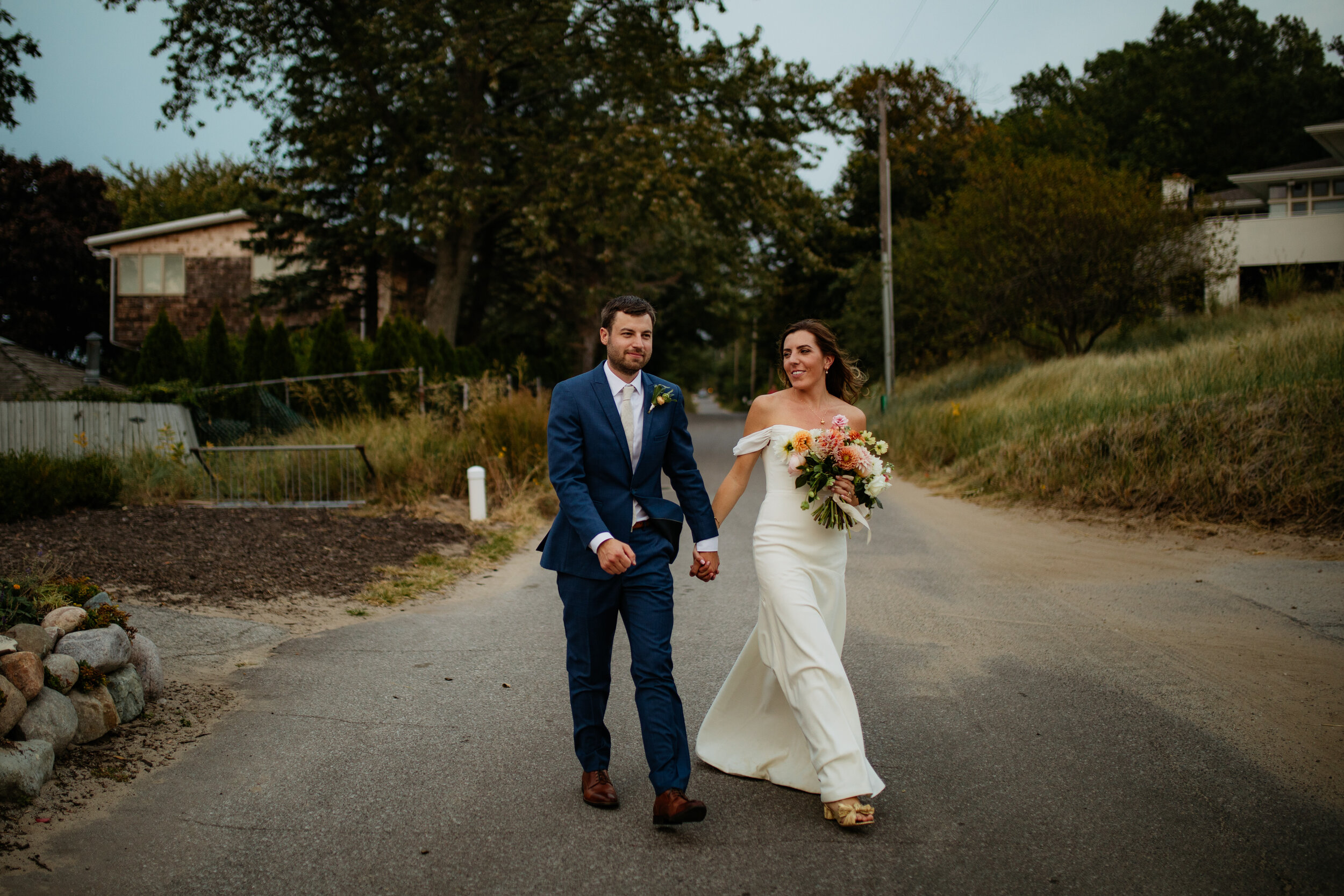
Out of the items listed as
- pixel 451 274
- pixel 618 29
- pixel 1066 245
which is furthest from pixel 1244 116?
pixel 451 274

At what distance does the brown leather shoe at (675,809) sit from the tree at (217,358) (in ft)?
58.0

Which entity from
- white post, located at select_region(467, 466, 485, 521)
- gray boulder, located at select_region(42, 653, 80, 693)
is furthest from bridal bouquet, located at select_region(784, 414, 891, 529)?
white post, located at select_region(467, 466, 485, 521)

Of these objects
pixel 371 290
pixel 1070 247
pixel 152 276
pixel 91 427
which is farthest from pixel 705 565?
pixel 152 276

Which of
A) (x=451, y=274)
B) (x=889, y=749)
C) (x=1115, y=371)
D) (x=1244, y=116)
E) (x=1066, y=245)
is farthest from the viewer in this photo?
(x=1244, y=116)

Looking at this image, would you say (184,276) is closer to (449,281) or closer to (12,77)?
(449,281)

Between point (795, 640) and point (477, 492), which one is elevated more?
point (477, 492)

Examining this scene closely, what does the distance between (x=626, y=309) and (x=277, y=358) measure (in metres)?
18.0

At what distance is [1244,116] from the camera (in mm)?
52219

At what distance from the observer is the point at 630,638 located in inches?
154

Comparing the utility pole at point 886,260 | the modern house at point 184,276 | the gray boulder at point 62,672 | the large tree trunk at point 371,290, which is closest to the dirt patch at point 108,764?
the gray boulder at point 62,672

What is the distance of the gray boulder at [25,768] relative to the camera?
3.67m

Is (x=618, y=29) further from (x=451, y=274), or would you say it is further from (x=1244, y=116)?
(x=1244, y=116)

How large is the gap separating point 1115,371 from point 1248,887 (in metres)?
14.1

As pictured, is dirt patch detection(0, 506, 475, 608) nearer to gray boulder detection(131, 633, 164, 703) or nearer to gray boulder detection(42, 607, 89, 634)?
gray boulder detection(131, 633, 164, 703)
